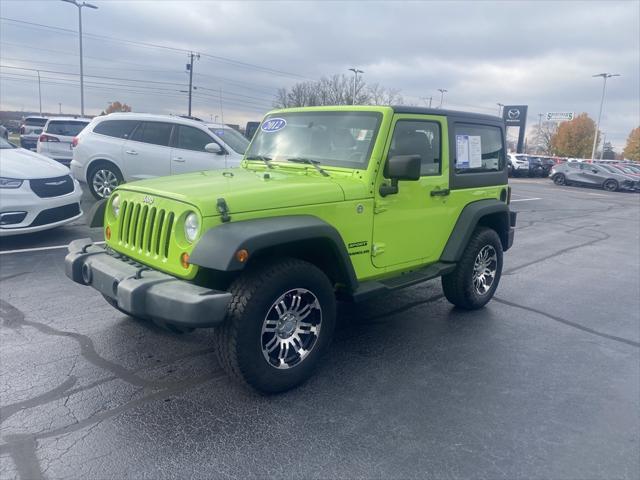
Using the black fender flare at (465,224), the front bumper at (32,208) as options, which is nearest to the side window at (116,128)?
the front bumper at (32,208)

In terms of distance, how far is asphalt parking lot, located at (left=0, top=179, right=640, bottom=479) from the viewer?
2.73m

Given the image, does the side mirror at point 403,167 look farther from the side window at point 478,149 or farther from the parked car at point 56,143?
the parked car at point 56,143

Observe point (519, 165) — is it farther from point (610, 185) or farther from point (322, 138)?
point (322, 138)

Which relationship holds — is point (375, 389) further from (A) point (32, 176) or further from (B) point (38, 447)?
(A) point (32, 176)

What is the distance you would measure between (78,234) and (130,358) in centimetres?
485

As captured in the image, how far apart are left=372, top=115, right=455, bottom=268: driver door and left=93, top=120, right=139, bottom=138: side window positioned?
25.2 ft

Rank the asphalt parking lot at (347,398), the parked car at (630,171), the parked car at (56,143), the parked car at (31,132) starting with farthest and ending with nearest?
the parked car at (630,171), the parked car at (31,132), the parked car at (56,143), the asphalt parking lot at (347,398)

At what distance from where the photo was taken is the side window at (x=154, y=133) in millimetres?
10141

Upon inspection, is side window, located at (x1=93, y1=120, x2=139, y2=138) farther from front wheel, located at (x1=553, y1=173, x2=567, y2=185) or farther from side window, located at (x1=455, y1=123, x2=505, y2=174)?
front wheel, located at (x1=553, y1=173, x2=567, y2=185)

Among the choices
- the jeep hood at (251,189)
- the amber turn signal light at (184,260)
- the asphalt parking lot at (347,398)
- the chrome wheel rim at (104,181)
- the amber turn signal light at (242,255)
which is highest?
the jeep hood at (251,189)

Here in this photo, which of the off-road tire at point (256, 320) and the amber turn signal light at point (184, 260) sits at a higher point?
the amber turn signal light at point (184, 260)

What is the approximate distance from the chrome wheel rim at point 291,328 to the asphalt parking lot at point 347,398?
0.26 meters

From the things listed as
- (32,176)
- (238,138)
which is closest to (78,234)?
(32,176)

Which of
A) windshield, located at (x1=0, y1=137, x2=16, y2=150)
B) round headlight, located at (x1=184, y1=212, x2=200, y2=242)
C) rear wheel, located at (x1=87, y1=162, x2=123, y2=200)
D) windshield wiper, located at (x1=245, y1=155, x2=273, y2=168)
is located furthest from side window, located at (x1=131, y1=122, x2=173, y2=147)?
round headlight, located at (x1=184, y1=212, x2=200, y2=242)
